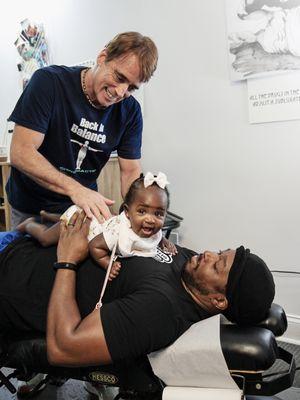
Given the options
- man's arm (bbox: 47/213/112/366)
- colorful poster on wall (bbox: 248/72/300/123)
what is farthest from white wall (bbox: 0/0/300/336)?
man's arm (bbox: 47/213/112/366)

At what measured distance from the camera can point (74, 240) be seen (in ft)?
4.02

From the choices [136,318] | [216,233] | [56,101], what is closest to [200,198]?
[216,233]

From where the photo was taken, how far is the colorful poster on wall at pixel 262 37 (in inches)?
77.8

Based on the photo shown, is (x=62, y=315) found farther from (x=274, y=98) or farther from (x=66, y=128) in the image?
(x=274, y=98)

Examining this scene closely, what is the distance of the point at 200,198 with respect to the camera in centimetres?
239

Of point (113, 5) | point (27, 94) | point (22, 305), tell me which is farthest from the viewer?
point (113, 5)

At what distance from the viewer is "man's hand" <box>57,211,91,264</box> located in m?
1.20

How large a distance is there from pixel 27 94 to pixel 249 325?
1152 millimetres

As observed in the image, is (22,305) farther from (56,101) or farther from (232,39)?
(232,39)

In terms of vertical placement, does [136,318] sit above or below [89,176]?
below

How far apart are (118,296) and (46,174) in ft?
1.76

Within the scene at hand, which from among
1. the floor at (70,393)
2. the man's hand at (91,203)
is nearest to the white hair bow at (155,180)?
the man's hand at (91,203)

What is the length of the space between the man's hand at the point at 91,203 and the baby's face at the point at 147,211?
91mm

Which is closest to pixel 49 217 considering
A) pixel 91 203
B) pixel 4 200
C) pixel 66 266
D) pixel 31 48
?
pixel 91 203
